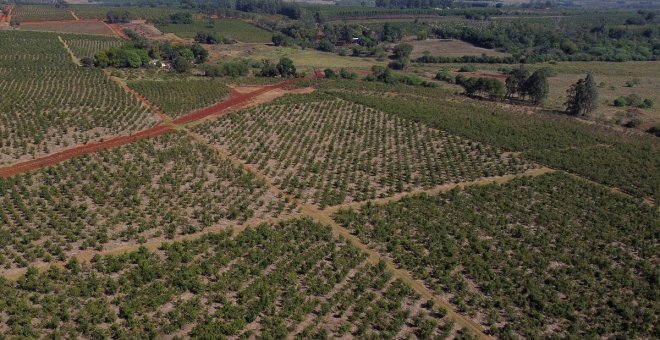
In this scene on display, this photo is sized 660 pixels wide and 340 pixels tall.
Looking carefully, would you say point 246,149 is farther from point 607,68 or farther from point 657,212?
point 607,68

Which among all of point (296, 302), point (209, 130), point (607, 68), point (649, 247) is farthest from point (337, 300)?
point (607, 68)

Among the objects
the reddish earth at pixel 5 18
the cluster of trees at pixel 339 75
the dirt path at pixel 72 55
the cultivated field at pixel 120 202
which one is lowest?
the cultivated field at pixel 120 202

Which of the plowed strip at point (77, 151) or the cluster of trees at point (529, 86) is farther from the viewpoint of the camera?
the cluster of trees at point (529, 86)

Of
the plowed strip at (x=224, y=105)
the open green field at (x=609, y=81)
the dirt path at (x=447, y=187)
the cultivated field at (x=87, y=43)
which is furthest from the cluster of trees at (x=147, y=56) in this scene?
the dirt path at (x=447, y=187)

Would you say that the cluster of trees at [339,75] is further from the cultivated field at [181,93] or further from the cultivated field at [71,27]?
the cultivated field at [71,27]

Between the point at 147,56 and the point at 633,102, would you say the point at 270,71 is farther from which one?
the point at 633,102

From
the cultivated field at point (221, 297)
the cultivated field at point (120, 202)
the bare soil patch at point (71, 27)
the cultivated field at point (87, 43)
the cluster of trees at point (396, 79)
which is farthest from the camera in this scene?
the bare soil patch at point (71, 27)
